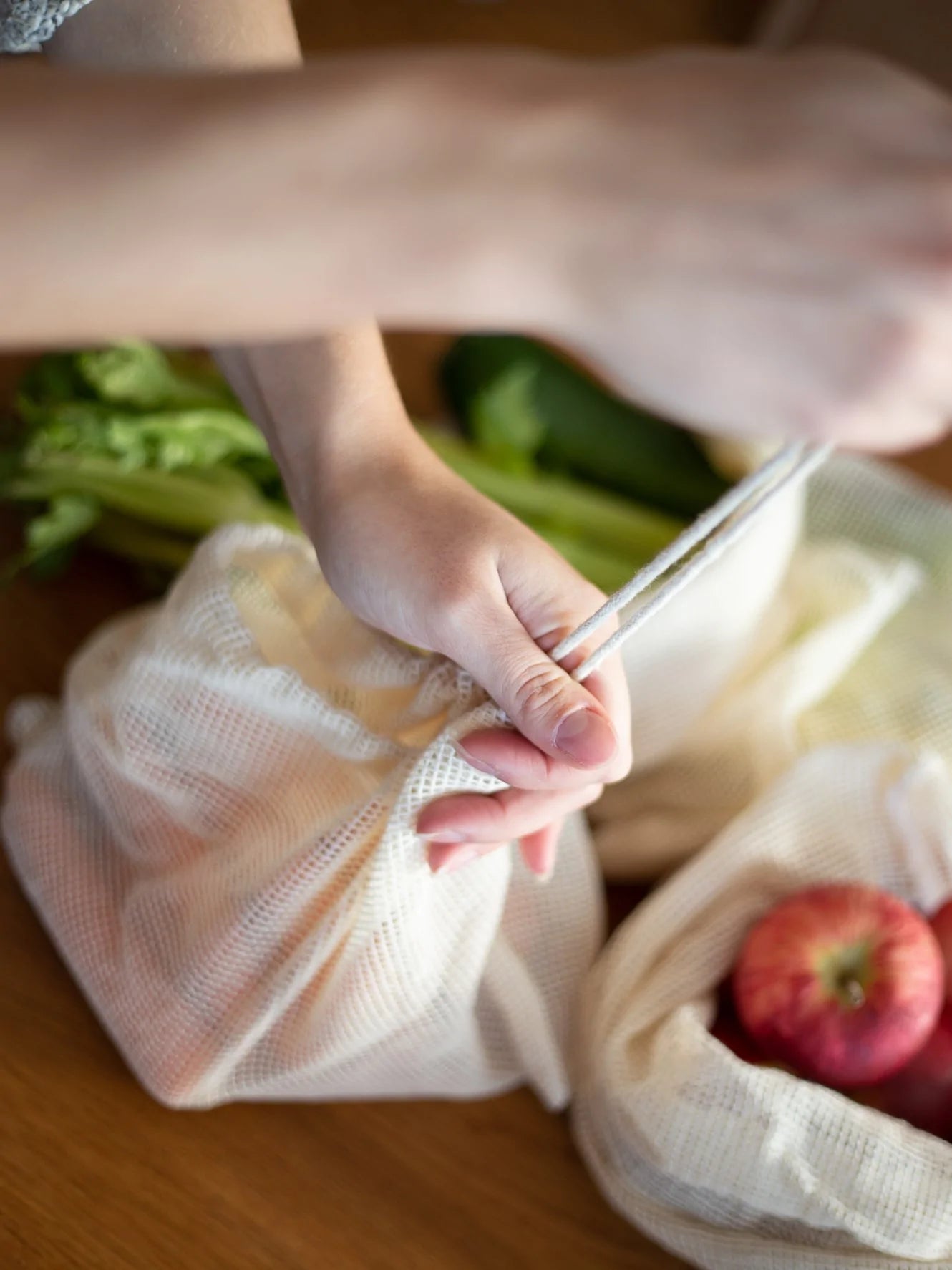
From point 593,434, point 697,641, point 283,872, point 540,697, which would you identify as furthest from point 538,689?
point 593,434

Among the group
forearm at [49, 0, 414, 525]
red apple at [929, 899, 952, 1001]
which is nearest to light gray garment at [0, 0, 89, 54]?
forearm at [49, 0, 414, 525]

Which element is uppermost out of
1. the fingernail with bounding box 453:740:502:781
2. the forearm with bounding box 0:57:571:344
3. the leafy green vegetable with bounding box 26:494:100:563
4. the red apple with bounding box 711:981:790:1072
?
the forearm with bounding box 0:57:571:344

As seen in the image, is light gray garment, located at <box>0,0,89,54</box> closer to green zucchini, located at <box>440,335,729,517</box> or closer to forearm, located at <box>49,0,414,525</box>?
forearm, located at <box>49,0,414,525</box>

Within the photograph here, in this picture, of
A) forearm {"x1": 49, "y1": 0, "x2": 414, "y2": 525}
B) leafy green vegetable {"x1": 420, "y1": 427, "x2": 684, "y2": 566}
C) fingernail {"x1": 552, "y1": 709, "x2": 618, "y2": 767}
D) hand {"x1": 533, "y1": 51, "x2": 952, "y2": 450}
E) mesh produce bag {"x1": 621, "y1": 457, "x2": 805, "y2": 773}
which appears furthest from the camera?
leafy green vegetable {"x1": 420, "y1": 427, "x2": 684, "y2": 566}

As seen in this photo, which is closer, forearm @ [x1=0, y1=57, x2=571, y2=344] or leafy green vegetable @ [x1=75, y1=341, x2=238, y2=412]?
forearm @ [x1=0, y1=57, x2=571, y2=344]

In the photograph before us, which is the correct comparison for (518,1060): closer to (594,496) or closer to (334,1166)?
(334,1166)

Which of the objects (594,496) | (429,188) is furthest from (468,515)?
(594,496)

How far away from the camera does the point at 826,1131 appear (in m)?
0.57

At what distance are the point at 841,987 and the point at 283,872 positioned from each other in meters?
0.31

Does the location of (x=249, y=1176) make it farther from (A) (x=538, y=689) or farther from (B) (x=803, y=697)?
(B) (x=803, y=697)

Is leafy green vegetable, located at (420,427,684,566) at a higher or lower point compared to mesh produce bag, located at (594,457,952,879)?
higher

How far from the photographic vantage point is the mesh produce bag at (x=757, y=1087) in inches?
22.1

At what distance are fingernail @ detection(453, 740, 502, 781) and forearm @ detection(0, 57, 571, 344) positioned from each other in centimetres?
24

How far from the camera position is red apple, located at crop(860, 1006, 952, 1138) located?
25.1 inches
